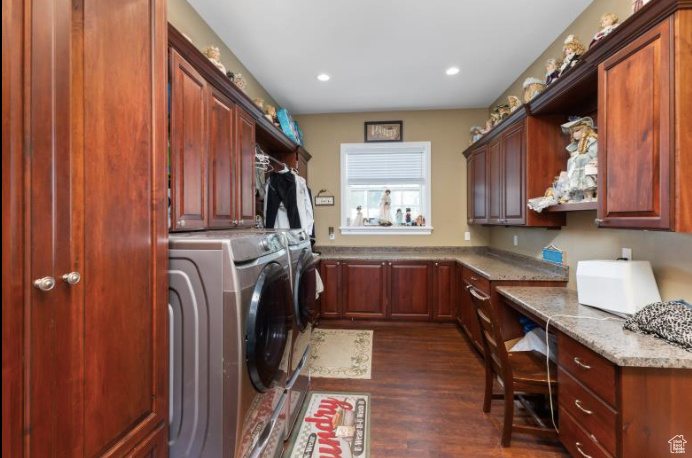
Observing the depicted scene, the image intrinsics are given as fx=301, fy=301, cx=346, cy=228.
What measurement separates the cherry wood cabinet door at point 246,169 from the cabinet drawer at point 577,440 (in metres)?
2.31

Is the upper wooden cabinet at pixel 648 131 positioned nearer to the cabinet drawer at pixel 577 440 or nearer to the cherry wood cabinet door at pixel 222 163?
the cabinet drawer at pixel 577 440

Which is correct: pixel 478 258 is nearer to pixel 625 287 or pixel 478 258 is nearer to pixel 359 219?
pixel 359 219

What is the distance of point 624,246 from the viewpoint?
1.88 m

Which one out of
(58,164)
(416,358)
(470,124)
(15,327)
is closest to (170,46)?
(58,164)

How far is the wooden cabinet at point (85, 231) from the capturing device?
0.60m

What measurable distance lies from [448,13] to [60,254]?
263cm

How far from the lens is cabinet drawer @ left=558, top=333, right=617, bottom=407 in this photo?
1.23 meters

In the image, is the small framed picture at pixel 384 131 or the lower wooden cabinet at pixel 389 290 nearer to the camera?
the lower wooden cabinet at pixel 389 290

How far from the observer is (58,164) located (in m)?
0.68

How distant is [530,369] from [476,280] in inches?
46.5

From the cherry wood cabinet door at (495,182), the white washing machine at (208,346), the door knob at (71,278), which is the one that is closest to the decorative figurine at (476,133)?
the cherry wood cabinet door at (495,182)

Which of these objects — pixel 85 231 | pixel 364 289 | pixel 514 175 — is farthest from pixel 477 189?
pixel 85 231

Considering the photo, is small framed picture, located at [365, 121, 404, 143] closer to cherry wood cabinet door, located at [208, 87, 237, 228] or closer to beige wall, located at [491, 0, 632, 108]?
beige wall, located at [491, 0, 632, 108]

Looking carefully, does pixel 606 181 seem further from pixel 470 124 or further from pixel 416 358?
pixel 470 124
